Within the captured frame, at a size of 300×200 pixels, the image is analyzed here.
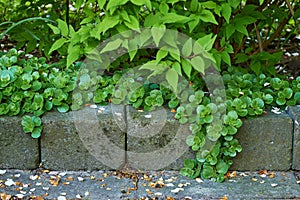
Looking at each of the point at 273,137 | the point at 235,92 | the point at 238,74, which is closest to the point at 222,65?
the point at 238,74

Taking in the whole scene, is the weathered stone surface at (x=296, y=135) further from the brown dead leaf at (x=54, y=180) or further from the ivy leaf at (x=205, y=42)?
the brown dead leaf at (x=54, y=180)

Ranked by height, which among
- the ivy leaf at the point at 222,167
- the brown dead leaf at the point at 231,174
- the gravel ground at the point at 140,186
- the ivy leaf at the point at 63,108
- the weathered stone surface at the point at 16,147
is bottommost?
the gravel ground at the point at 140,186

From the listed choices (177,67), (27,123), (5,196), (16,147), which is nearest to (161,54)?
(177,67)

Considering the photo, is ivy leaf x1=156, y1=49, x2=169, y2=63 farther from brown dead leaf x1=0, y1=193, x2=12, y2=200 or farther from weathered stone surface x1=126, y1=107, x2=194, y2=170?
brown dead leaf x1=0, y1=193, x2=12, y2=200

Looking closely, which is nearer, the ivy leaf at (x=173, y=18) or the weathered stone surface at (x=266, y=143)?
the ivy leaf at (x=173, y=18)

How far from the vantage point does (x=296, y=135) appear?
102 inches

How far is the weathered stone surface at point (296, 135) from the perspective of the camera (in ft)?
8.46

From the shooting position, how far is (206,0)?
268 cm

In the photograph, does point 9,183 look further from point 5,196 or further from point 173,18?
point 173,18

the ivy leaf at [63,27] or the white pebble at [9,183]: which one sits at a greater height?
the ivy leaf at [63,27]

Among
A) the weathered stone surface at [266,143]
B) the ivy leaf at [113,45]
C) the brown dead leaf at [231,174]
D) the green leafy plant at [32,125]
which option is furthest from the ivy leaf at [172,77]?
the green leafy plant at [32,125]

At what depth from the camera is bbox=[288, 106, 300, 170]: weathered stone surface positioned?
2580mm

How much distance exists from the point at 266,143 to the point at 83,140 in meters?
0.86

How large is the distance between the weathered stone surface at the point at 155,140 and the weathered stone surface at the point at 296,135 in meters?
0.49
